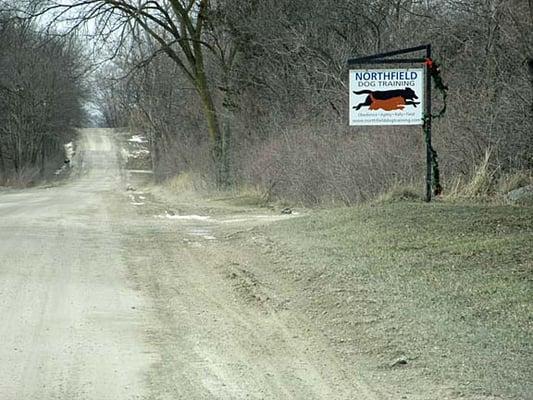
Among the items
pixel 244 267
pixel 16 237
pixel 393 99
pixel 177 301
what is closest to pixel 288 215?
pixel 393 99

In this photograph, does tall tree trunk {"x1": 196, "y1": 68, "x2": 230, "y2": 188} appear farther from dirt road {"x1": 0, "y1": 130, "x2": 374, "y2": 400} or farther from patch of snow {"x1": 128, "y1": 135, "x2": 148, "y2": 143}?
patch of snow {"x1": 128, "y1": 135, "x2": 148, "y2": 143}

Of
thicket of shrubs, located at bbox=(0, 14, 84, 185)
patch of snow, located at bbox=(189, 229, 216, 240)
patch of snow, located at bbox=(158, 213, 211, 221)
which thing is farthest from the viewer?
thicket of shrubs, located at bbox=(0, 14, 84, 185)

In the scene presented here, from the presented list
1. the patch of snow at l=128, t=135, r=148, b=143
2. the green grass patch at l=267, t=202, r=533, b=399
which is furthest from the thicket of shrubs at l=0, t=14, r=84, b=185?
the green grass patch at l=267, t=202, r=533, b=399

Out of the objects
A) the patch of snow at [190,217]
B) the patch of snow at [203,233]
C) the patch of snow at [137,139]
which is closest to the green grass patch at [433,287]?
the patch of snow at [203,233]

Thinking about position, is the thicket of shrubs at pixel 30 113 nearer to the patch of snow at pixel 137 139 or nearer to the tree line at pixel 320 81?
the patch of snow at pixel 137 139

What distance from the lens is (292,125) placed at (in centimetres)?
2583

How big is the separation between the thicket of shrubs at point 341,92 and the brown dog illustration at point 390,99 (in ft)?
6.70

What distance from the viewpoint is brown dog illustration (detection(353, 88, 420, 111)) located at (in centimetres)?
1451

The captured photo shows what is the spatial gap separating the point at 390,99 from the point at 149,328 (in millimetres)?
8251

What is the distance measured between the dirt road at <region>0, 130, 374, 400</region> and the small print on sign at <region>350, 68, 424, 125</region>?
11.6ft

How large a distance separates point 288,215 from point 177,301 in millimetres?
9532

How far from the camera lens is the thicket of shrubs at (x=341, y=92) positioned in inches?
641

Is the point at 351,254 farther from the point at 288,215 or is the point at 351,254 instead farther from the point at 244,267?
the point at 288,215

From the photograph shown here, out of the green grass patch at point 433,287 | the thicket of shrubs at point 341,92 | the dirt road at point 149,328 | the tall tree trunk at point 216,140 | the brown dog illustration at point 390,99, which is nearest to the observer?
the dirt road at point 149,328
